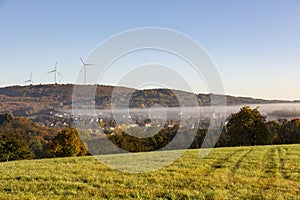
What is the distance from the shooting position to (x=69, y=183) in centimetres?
1078

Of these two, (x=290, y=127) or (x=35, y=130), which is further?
(x=35, y=130)

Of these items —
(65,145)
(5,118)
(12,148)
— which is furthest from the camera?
(5,118)

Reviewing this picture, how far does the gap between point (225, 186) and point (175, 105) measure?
1013 cm

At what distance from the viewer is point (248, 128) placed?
179 feet

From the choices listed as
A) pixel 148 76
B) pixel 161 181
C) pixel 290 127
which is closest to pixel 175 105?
pixel 148 76

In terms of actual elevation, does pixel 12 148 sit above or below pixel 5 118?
below

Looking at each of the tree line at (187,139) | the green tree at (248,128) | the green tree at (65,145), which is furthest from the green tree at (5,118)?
the green tree at (248,128)

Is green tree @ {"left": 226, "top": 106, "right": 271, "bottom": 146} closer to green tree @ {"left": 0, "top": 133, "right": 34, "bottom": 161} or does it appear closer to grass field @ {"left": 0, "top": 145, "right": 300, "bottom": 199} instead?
green tree @ {"left": 0, "top": 133, "right": 34, "bottom": 161}

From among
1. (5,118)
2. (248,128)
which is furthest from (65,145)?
(5,118)

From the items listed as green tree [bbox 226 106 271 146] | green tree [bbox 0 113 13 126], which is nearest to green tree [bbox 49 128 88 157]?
green tree [bbox 226 106 271 146]

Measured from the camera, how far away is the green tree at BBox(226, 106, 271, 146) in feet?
177

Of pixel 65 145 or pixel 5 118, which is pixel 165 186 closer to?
pixel 65 145

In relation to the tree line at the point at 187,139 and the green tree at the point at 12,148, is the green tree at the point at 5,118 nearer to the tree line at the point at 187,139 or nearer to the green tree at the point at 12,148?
the tree line at the point at 187,139

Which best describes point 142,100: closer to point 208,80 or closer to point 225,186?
point 208,80
